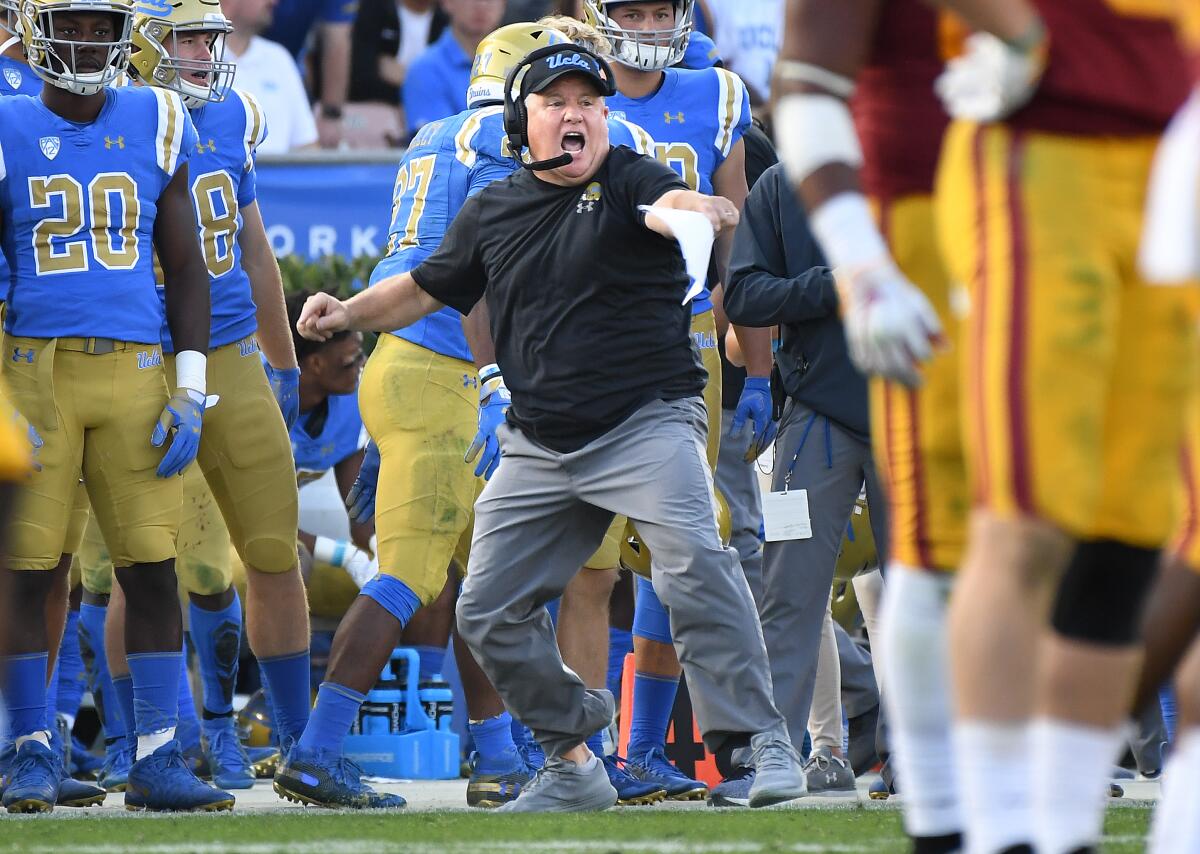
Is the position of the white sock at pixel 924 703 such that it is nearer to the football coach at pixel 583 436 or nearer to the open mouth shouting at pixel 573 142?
the football coach at pixel 583 436

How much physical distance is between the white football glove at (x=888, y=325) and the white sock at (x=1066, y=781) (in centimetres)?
51

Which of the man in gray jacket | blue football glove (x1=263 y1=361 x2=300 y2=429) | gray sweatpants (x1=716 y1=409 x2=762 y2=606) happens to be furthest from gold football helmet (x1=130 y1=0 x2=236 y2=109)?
gray sweatpants (x1=716 y1=409 x2=762 y2=606)

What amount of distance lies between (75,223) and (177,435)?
63cm

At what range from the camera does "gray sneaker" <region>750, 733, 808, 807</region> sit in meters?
5.06

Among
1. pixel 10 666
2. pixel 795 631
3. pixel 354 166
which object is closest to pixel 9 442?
pixel 10 666

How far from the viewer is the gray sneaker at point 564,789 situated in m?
5.16

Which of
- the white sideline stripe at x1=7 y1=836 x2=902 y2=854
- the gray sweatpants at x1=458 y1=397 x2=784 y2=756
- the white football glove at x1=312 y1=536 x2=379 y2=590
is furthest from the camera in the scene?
the white football glove at x1=312 y1=536 x2=379 y2=590

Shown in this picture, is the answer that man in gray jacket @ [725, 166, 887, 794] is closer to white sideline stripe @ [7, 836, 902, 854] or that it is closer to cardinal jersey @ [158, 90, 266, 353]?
white sideline stripe @ [7, 836, 902, 854]

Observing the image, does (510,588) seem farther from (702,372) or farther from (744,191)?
(744,191)

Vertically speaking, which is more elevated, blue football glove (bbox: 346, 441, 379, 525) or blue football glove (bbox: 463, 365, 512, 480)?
blue football glove (bbox: 463, 365, 512, 480)

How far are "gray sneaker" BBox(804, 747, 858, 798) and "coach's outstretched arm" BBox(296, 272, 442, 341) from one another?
1742mm

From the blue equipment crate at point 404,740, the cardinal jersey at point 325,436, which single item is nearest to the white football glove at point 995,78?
the blue equipment crate at point 404,740

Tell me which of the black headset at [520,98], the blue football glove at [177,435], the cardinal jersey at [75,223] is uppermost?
the black headset at [520,98]

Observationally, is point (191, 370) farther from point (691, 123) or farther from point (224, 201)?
point (691, 123)
